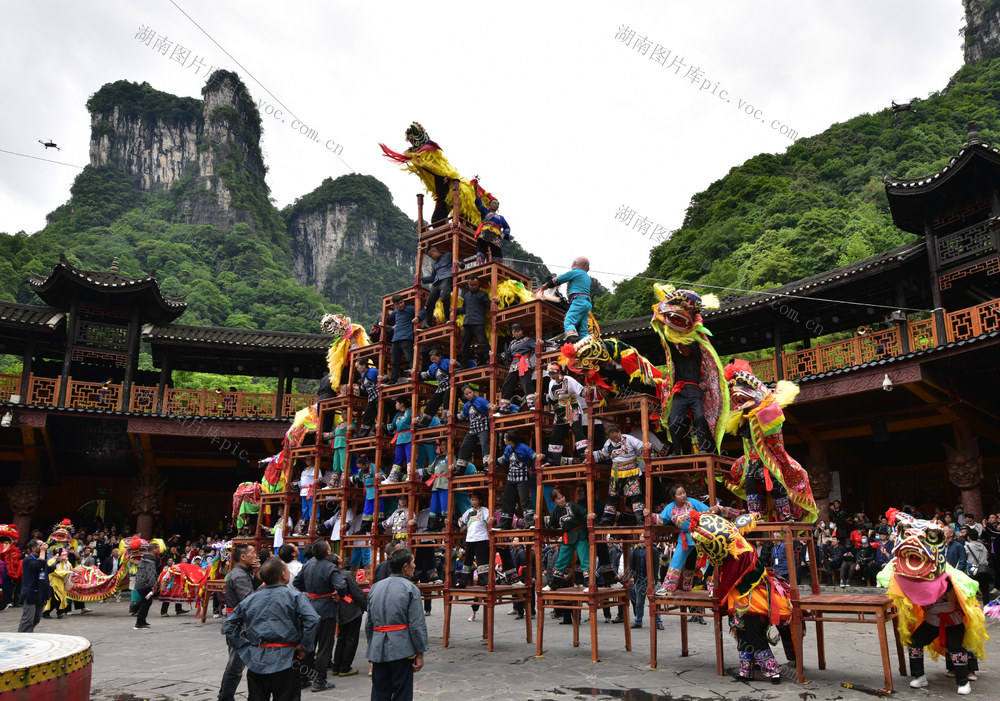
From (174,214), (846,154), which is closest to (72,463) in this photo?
(846,154)

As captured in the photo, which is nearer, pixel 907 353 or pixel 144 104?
pixel 907 353

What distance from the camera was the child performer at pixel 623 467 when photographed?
7102mm

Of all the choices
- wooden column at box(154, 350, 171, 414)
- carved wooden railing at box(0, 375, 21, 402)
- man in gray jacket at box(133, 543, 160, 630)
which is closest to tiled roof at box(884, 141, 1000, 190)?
man in gray jacket at box(133, 543, 160, 630)

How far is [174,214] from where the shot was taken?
62594 millimetres

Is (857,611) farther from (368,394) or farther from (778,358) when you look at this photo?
(778,358)

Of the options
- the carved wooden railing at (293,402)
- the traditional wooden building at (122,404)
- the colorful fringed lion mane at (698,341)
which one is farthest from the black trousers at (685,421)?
the carved wooden railing at (293,402)

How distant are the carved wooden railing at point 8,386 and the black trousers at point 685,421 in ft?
57.3

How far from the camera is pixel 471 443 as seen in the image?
8539 mm

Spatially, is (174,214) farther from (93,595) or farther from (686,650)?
(686,650)

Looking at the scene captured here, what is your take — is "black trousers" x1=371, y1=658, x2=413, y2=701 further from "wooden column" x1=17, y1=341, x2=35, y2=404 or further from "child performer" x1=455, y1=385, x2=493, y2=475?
"wooden column" x1=17, y1=341, x2=35, y2=404

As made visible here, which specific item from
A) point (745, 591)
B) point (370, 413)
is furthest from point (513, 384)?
point (745, 591)

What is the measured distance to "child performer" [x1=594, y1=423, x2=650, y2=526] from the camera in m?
7.10

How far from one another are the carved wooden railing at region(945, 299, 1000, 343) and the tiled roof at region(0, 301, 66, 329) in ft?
67.8

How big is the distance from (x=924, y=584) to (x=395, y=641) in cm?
421
